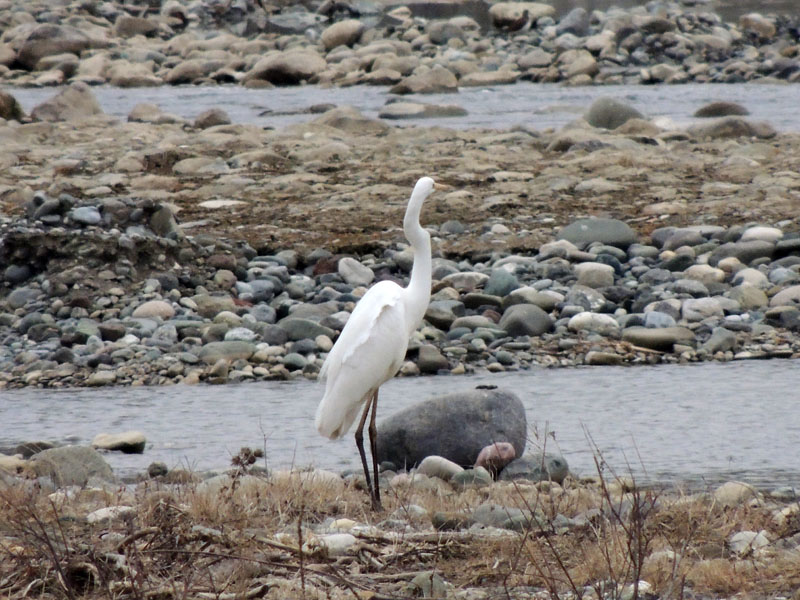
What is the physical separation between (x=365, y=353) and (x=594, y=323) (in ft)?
14.7

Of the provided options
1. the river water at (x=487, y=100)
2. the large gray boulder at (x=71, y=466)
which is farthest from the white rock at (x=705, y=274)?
the river water at (x=487, y=100)

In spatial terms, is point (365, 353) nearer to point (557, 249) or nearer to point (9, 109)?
point (557, 249)

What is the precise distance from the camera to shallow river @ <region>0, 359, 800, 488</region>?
7332 mm

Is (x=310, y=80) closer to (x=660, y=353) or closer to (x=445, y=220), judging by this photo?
(x=445, y=220)

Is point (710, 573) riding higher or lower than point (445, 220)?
higher

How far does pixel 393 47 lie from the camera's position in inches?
1309

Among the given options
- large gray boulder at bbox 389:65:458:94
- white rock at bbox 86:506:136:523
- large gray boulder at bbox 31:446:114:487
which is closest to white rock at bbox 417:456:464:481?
large gray boulder at bbox 31:446:114:487

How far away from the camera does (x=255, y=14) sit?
43812mm

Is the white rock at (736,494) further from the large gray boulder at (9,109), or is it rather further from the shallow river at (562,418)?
the large gray boulder at (9,109)

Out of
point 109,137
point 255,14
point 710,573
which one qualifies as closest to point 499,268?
point 710,573

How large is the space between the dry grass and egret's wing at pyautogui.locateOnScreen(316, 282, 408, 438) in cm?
76

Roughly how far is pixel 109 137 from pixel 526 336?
38.9ft

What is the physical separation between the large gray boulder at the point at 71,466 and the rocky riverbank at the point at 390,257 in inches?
110

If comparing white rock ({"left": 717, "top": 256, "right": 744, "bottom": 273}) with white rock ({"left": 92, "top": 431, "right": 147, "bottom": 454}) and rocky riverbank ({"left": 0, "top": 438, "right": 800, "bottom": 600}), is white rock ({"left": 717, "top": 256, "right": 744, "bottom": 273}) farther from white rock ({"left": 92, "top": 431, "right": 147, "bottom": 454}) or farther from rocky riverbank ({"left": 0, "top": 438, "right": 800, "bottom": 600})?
white rock ({"left": 92, "top": 431, "right": 147, "bottom": 454})
